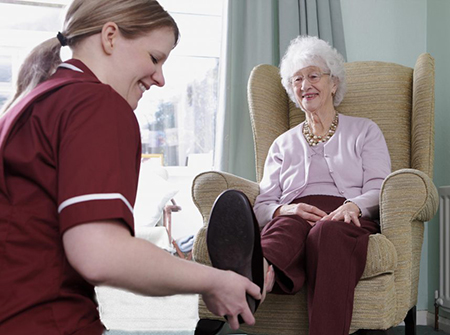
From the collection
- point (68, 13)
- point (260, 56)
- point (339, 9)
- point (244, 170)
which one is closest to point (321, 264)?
point (68, 13)

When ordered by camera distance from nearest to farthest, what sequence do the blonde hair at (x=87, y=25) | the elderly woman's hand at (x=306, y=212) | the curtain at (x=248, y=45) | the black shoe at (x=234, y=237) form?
the blonde hair at (x=87, y=25) → the black shoe at (x=234, y=237) → the elderly woman's hand at (x=306, y=212) → the curtain at (x=248, y=45)

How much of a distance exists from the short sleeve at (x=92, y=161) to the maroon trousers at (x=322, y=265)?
102 centimetres

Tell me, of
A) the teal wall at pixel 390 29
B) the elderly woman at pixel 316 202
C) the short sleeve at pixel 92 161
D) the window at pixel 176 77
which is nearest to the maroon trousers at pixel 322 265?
the elderly woman at pixel 316 202

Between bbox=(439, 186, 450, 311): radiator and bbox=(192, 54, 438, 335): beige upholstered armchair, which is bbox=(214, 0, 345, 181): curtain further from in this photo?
bbox=(439, 186, 450, 311): radiator

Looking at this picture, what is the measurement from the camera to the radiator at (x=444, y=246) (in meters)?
2.59

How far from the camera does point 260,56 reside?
3039mm

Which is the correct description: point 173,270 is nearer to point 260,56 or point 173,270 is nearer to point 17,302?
point 17,302

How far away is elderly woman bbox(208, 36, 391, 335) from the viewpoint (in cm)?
157

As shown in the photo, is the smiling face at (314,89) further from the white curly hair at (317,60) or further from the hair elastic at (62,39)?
the hair elastic at (62,39)

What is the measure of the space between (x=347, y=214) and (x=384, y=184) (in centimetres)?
16

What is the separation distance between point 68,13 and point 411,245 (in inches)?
56.3

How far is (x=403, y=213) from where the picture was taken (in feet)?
5.99

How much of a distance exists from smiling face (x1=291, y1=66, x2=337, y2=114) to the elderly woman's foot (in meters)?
1.27

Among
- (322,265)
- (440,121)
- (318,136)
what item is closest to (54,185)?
(322,265)
